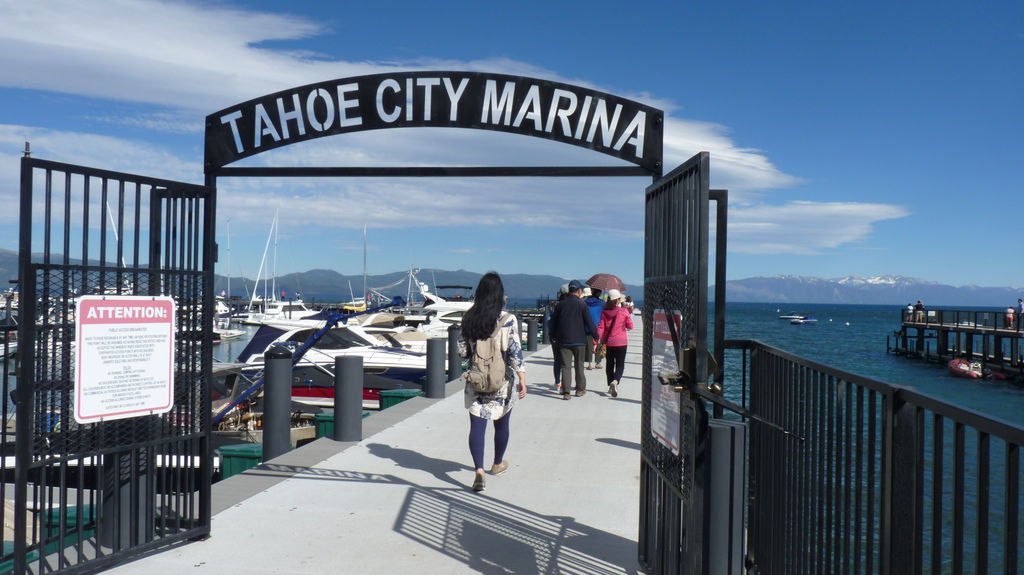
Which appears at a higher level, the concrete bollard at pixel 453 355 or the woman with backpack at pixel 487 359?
the woman with backpack at pixel 487 359

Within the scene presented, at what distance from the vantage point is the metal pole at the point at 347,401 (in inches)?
377

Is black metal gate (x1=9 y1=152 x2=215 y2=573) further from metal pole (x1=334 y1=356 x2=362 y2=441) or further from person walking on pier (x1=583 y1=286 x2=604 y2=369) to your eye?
person walking on pier (x1=583 y1=286 x2=604 y2=369)

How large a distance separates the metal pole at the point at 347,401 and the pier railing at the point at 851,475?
5.26 m

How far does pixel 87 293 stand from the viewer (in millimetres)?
4824

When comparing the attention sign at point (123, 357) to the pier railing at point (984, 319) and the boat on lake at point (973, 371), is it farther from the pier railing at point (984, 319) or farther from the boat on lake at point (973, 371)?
the boat on lake at point (973, 371)

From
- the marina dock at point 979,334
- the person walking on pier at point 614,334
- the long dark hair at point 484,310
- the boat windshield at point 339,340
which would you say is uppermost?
the long dark hair at point 484,310

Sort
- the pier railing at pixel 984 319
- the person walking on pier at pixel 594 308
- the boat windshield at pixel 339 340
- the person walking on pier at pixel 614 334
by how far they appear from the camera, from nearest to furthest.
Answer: the person walking on pier at pixel 614 334
the person walking on pier at pixel 594 308
the boat windshield at pixel 339 340
the pier railing at pixel 984 319

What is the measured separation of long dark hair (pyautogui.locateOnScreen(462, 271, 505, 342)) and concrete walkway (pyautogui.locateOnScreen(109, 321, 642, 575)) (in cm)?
135

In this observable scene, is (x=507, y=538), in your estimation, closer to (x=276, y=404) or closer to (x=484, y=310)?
(x=484, y=310)

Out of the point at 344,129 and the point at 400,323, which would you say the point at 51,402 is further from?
the point at 400,323

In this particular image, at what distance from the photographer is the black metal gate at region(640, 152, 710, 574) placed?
3896 mm

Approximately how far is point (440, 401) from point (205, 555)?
791cm

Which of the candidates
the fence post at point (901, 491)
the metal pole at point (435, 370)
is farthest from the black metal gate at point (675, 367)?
the metal pole at point (435, 370)

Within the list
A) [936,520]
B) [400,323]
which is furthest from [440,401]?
[400,323]
